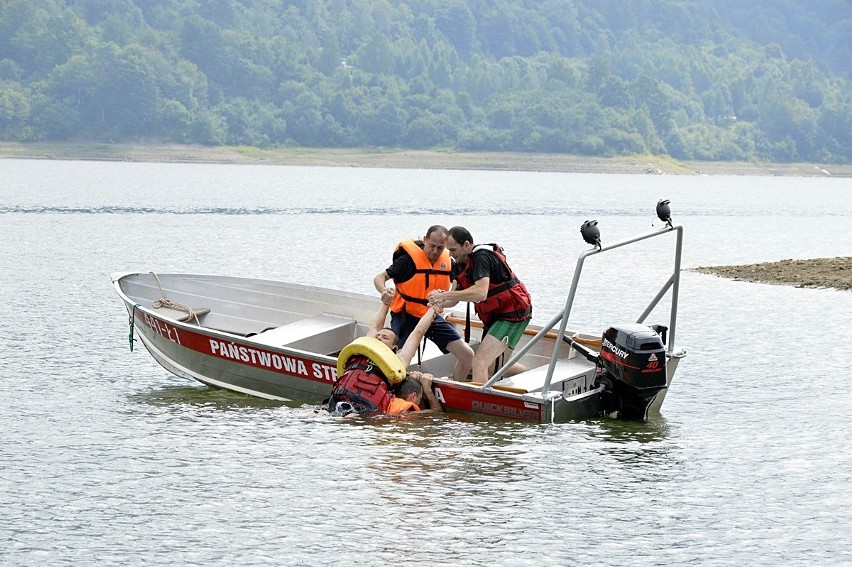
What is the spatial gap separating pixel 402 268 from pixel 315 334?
2.32 m

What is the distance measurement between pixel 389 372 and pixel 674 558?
13.9 feet

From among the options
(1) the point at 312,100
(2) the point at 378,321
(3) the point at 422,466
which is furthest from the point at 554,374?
(1) the point at 312,100

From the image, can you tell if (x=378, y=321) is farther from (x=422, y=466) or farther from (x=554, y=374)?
(x=422, y=466)

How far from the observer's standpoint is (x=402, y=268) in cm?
1368

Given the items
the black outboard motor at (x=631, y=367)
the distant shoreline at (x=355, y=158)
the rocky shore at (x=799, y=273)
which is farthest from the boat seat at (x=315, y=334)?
the distant shoreline at (x=355, y=158)

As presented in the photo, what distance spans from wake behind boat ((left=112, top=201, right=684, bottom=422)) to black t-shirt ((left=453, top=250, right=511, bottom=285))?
2.31ft

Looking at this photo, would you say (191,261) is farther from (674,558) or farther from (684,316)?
(674,558)

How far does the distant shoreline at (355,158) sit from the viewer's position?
474 ft

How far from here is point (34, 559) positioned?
31.7ft

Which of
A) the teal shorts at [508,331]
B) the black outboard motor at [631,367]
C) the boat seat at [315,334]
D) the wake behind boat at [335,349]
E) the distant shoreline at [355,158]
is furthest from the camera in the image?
the distant shoreline at [355,158]

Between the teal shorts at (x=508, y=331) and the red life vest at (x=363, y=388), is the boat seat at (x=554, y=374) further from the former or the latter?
the red life vest at (x=363, y=388)

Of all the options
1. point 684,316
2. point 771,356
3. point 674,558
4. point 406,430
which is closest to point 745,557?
point 674,558

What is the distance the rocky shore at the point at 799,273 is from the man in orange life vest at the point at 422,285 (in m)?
17.3

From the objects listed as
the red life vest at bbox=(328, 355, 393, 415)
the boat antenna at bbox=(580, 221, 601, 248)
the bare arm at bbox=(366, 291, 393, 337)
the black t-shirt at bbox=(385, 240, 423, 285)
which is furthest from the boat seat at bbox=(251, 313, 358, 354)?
the boat antenna at bbox=(580, 221, 601, 248)
